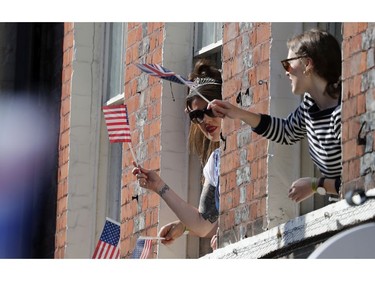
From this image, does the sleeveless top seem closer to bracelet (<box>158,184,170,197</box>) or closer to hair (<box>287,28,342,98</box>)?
bracelet (<box>158,184,170,197</box>)

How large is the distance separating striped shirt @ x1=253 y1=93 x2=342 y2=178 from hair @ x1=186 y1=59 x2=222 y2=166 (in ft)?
3.66

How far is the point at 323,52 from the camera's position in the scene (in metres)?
8.29

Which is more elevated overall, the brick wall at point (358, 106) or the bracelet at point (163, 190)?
the bracelet at point (163, 190)

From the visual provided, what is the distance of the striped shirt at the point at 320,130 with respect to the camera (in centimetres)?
828

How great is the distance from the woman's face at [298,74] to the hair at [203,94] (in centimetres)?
130

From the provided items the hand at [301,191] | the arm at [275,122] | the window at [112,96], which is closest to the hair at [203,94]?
the arm at [275,122]

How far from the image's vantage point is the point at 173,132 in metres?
10.6

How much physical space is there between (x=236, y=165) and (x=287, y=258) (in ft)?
3.00

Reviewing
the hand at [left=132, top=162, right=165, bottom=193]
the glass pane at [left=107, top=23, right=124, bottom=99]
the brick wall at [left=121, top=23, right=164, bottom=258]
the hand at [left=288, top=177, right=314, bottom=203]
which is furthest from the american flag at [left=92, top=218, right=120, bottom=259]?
the hand at [left=288, top=177, right=314, bottom=203]

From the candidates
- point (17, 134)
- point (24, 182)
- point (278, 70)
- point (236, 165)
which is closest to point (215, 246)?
point (236, 165)

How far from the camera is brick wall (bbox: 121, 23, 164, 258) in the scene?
10680 millimetres

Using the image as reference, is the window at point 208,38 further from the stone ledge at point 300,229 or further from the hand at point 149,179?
the stone ledge at point 300,229

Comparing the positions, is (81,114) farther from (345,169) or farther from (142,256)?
(345,169)

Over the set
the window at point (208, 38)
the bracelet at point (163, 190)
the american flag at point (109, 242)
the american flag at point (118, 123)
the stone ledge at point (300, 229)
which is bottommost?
the stone ledge at point (300, 229)
